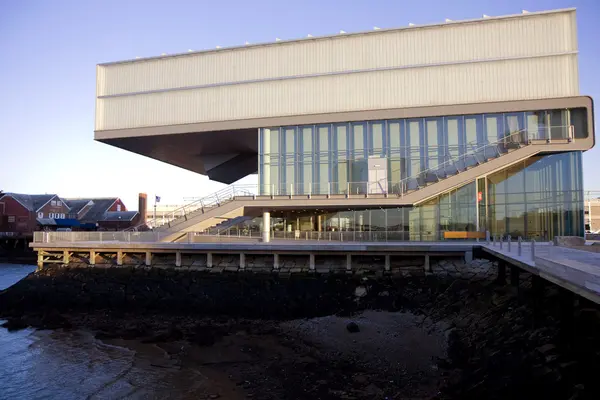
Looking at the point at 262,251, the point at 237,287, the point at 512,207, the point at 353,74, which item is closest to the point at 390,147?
the point at 353,74

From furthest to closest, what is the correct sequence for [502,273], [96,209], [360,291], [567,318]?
[96,209]
[360,291]
[502,273]
[567,318]

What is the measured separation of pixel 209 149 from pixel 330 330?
90.6 feet

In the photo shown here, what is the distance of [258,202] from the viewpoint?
31.3m

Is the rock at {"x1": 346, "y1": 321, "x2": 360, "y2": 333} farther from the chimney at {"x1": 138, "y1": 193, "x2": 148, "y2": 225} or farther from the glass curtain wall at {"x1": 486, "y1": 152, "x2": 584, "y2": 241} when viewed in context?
the chimney at {"x1": 138, "y1": 193, "x2": 148, "y2": 225}

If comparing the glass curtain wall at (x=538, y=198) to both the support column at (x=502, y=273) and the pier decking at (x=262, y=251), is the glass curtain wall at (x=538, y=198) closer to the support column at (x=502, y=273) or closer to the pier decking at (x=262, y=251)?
the pier decking at (x=262, y=251)

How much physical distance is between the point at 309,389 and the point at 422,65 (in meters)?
25.4

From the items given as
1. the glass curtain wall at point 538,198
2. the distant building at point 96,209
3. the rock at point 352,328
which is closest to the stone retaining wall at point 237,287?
the rock at point 352,328

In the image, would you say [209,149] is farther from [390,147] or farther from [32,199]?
[32,199]

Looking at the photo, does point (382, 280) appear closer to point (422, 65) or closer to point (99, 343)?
point (99, 343)

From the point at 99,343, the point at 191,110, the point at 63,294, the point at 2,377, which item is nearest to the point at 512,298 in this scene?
the point at 99,343

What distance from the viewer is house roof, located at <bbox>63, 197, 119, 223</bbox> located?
87500mm

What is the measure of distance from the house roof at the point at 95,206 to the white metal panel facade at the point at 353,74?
2238 inches

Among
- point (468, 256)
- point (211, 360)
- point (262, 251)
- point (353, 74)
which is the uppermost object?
point (353, 74)

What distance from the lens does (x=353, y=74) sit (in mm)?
32000
